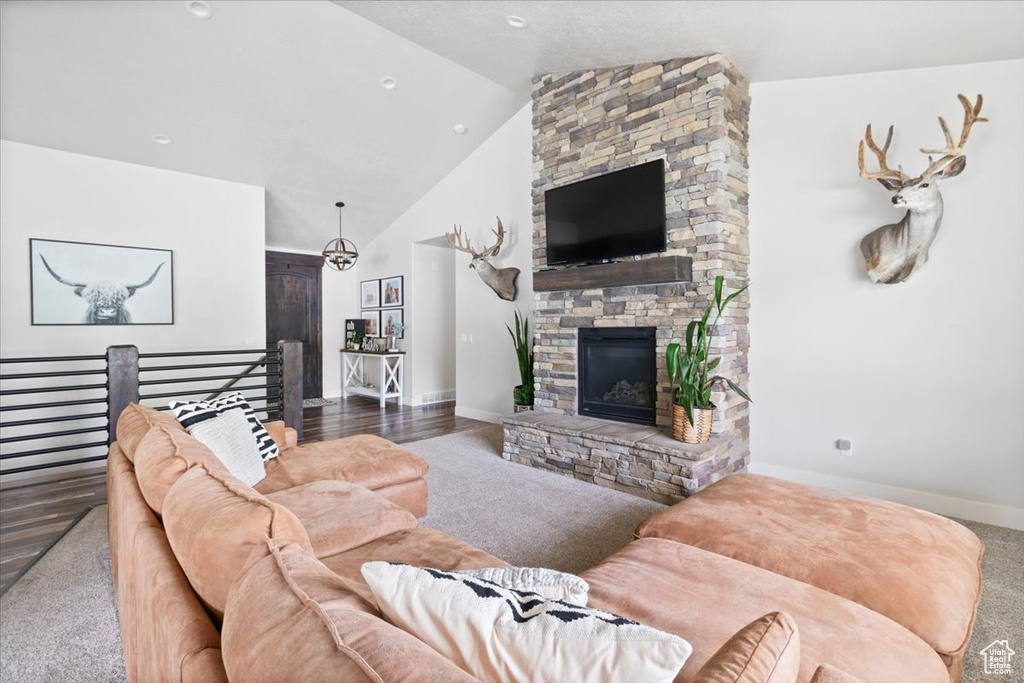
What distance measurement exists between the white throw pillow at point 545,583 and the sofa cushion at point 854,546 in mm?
882

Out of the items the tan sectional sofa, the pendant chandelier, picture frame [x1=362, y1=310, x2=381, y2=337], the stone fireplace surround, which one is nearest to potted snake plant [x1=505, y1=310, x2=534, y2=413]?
the stone fireplace surround

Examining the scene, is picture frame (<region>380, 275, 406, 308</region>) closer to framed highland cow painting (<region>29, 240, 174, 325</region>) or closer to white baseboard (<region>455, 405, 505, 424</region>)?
white baseboard (<region>455, 405, 505, 424</region>)

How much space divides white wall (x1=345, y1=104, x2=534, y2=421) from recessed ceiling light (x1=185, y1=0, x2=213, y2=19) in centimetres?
290

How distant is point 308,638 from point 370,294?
7333 millimetres

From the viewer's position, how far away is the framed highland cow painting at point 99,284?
4219mm

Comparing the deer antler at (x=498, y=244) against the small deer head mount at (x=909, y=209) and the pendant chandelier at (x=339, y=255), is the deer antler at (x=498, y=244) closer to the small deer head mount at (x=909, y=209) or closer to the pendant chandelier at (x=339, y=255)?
the pendant chandelier at (x=339, y=255)

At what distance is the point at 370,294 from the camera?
25.0 feet

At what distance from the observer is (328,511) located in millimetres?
1824

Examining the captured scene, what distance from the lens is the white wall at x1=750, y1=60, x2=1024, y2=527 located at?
2.80 metres

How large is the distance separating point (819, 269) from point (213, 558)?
3.79 meters

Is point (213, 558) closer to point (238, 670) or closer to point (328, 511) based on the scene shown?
point (238, 670)

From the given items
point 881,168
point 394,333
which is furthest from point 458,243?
point 881,168

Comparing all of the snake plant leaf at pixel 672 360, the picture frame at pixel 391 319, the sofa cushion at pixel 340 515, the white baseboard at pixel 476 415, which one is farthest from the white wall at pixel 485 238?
the sofa cushion at pixel 340 515

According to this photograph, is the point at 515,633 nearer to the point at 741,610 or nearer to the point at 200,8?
the point at 741,610
